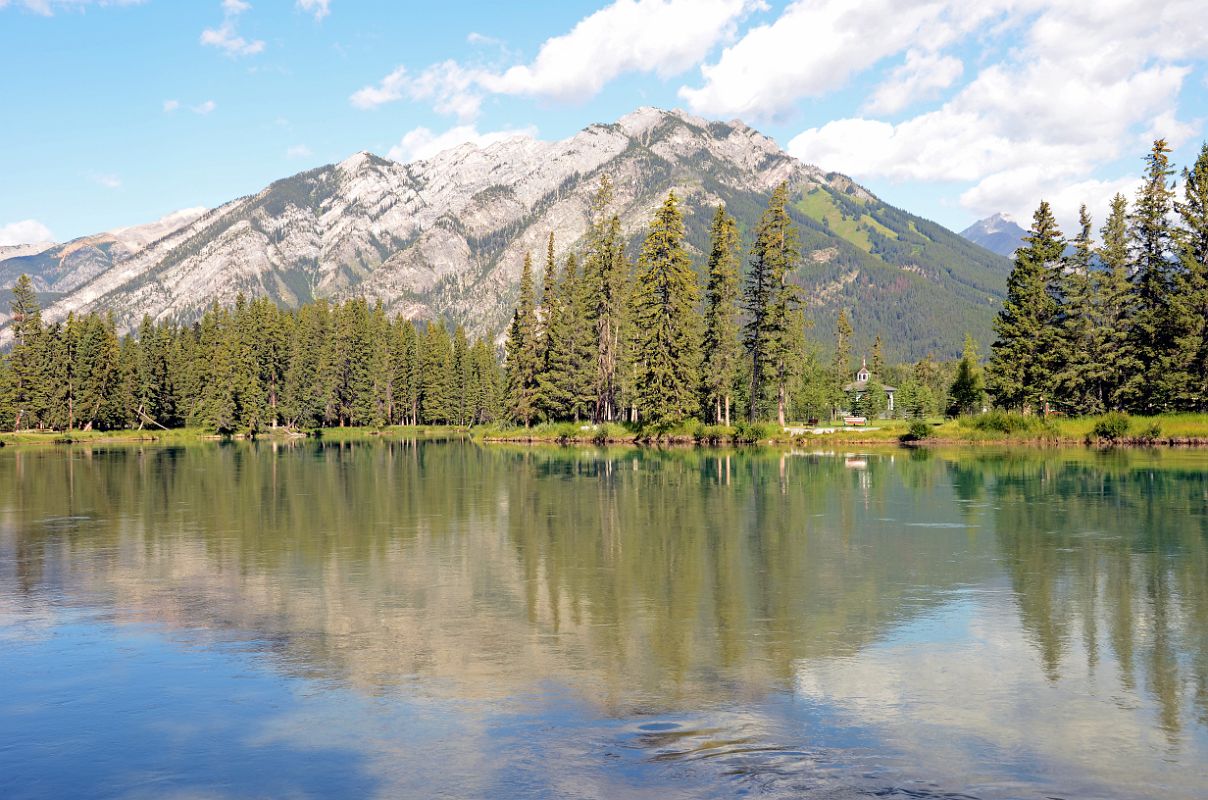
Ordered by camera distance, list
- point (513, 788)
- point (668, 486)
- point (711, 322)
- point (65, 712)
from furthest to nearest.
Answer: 1. point (711, 322)
2. point (668, 486)
3. point (65, 712)
4. point (513, 788)

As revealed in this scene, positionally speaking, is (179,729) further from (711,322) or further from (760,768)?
(711,322)

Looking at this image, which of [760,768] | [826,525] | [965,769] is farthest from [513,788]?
[826,525]

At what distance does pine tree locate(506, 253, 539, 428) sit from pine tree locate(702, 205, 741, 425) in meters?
25.6

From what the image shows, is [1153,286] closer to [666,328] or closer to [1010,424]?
[1010,424]

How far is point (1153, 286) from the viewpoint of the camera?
83812 mm

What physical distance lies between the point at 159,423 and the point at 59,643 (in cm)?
14233

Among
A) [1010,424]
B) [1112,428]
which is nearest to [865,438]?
[1010,424]

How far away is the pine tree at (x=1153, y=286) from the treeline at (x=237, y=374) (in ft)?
336

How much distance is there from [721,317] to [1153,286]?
134 feet

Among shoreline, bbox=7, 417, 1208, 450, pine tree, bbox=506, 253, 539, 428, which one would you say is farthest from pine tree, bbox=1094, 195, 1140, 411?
pine tree, bbox=506, 253, 539, 428

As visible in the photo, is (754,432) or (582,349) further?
(582,349)

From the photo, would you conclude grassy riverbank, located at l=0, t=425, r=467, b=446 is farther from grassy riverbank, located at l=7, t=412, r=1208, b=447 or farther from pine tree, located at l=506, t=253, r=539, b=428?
grassy riverbank, located at l=7, t=412, r=1208, b=447

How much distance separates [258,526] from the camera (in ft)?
101

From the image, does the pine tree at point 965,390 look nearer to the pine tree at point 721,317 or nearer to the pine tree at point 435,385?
the pine tree at point 721,317
